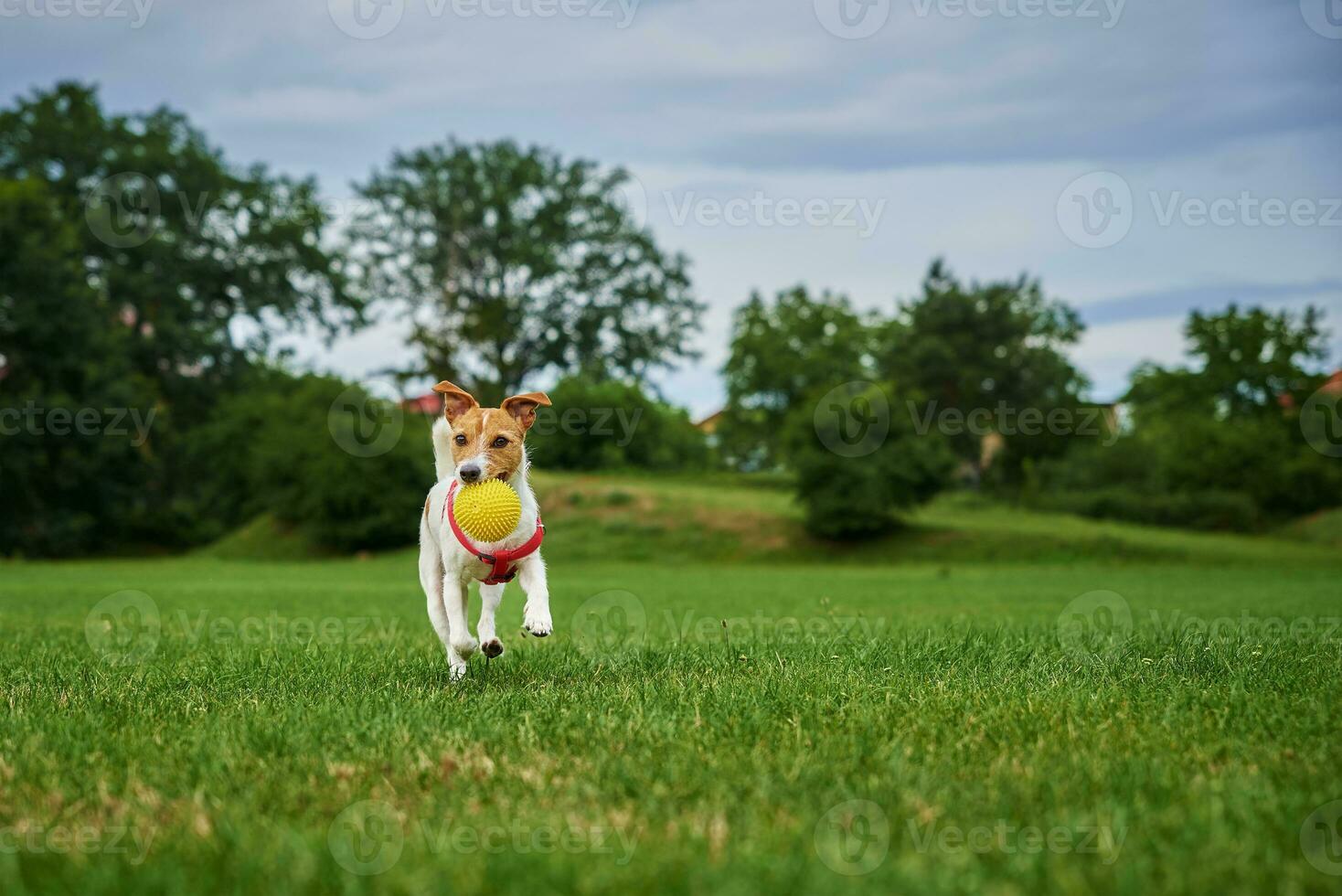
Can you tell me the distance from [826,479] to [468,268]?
119 feet

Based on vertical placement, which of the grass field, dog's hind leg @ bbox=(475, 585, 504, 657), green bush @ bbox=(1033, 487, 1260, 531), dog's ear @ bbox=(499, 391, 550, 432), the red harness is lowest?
green bush @ bbox=(1033, 487, 1260, 531)

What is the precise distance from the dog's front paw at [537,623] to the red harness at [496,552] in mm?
355

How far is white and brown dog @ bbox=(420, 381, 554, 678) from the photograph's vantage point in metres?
6.38

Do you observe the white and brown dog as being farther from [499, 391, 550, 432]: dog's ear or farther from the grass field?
the grass field

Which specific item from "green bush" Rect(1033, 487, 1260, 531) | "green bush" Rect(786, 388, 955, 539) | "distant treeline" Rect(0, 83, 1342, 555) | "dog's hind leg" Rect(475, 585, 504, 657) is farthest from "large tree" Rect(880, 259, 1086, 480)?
"dog's hind leg" Rect(475, 585, 504, 657)

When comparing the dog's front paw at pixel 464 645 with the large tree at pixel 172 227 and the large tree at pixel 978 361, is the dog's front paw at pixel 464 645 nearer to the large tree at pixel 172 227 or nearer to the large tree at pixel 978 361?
the large tree at pixel 172 227

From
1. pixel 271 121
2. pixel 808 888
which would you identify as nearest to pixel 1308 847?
pixel 808 888

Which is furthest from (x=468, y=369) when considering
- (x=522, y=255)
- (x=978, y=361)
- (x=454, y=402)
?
(x=454, y=402)

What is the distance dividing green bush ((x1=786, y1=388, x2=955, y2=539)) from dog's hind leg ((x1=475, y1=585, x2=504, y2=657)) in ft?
98.6

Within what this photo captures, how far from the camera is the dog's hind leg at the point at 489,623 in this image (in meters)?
6.17

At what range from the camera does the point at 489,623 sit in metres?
6.45

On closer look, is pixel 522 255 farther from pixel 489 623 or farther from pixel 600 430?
pixel 489 623

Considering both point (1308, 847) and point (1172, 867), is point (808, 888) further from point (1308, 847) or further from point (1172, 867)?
point (1308, 847)

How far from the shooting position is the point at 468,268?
65562mm
